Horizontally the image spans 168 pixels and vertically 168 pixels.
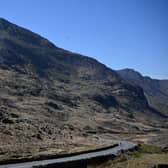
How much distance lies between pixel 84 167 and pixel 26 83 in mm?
160532

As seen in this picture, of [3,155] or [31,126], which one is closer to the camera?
[3,155]

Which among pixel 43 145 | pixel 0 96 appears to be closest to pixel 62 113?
pixel 0 96

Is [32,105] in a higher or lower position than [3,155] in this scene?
higher

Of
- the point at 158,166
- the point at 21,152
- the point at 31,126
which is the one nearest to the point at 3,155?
the point at 21,152

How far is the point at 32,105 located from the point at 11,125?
101 metres

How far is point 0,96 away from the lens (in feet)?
520

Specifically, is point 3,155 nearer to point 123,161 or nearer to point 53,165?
point 53,165

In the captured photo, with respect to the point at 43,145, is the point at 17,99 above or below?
above

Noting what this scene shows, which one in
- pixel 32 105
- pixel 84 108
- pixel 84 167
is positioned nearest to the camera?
pixel 84 167

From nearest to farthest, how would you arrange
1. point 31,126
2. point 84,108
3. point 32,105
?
point 31,126 → point 32,105 → point 84,108

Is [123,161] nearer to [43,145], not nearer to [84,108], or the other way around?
[43,145]

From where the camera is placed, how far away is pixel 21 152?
1671 inches

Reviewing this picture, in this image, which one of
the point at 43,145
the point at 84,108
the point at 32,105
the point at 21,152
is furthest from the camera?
the point at 84,108

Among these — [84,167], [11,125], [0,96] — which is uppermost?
[0,96]
